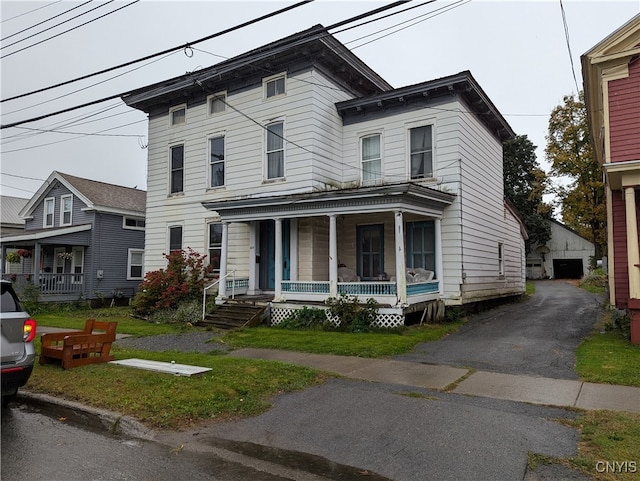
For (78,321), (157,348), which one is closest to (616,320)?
(157,348)

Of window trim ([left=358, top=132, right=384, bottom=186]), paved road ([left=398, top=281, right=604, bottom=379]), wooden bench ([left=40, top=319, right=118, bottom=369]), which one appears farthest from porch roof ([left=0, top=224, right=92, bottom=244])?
paved road ([left=398, top=281, right=604, bottom=379])

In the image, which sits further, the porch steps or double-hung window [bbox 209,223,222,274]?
double-hung window [bbox 209,223,222,274]

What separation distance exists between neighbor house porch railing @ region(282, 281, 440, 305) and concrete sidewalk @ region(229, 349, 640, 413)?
374 centimetres

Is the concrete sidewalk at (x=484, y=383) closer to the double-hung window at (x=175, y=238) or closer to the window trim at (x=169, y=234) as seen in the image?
the window trim at (x=169, y=234)

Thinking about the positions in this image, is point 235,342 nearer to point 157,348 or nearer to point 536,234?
point 157,348

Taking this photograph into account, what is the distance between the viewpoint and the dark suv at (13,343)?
18.4 feet

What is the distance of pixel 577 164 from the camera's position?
29.8 meters

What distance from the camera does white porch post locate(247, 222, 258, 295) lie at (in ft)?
53.9

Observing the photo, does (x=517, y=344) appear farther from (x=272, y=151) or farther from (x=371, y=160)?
(x=272, y=151)

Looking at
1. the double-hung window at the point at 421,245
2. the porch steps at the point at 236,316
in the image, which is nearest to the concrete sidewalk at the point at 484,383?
A: the porch steps at the point at 236,316

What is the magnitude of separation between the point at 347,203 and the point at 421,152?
383 centimetres

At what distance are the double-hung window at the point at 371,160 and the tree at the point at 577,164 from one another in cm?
1922

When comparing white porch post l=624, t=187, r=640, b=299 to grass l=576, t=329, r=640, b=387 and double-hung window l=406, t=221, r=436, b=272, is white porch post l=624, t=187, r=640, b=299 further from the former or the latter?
double-hung window l=406, t=221, r=436, b=272

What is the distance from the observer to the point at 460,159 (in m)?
14.8
